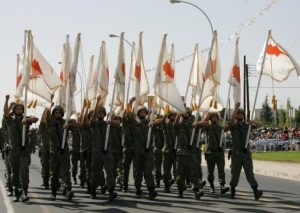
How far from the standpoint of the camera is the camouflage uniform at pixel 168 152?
45.1ft

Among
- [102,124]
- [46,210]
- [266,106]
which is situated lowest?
[46,210]

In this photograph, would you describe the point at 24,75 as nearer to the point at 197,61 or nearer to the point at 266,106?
the point at 197,61

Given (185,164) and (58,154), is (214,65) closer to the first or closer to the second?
(185,164)

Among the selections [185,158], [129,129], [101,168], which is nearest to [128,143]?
[129,129]

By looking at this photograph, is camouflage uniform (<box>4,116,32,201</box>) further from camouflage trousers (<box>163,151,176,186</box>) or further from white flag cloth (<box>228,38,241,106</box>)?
white flag cloth (<box>228,38,241,106</box>)

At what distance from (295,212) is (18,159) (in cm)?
534

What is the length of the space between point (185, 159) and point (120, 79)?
8.30 feet

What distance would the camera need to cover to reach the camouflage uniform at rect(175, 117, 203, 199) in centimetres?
1208

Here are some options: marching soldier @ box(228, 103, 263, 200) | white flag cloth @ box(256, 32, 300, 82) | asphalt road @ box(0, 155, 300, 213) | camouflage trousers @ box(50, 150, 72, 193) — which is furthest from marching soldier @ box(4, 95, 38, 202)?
white flag cloth @ box(256, 32, 300, 82)

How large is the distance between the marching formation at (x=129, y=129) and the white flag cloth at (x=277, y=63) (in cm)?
2

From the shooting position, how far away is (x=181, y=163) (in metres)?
12.3

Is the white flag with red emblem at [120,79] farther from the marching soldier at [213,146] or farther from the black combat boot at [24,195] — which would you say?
the black combat boot at [24,195]

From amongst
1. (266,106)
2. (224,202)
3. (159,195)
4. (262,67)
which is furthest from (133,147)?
(266,106)

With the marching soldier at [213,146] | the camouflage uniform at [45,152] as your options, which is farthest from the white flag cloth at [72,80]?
the marching soldier at [213,146]
